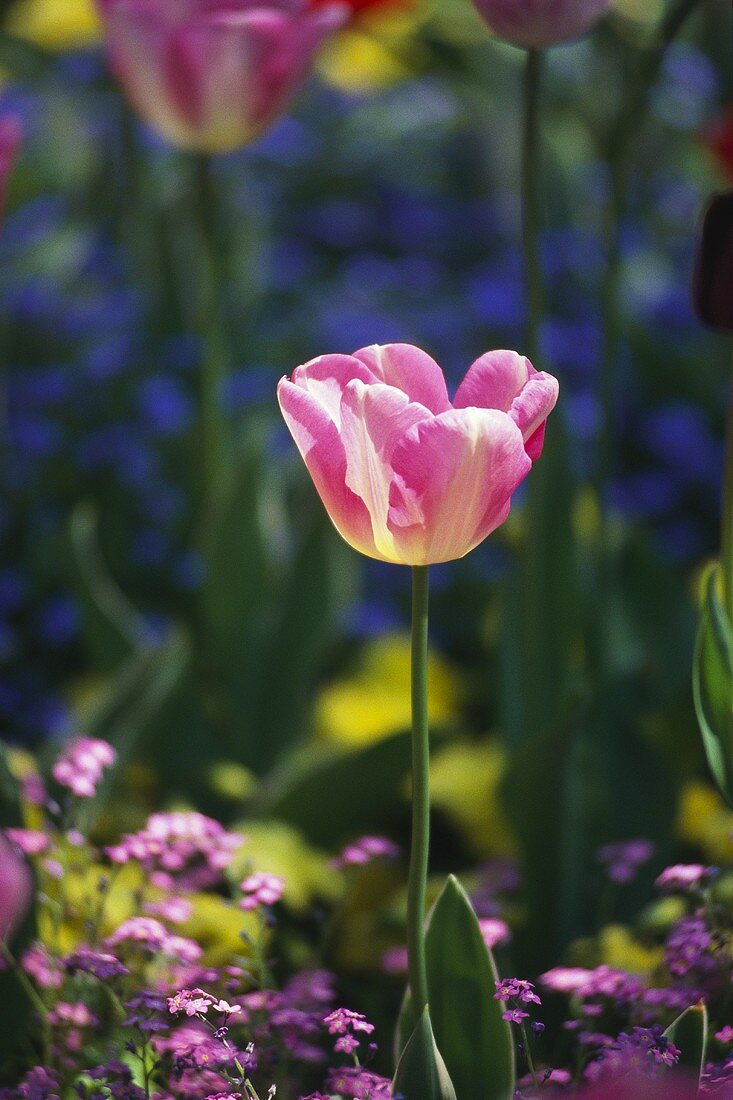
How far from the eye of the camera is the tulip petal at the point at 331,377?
1.98 feet

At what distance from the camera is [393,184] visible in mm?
2646

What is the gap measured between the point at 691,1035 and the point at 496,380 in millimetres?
307

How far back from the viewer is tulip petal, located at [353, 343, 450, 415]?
0.61 metres

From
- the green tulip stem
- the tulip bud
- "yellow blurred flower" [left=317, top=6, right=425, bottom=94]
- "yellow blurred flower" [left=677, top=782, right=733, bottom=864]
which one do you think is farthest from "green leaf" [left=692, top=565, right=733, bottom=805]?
"yellow blurred flower" [left=317, top=6, right=425, bottom=94]

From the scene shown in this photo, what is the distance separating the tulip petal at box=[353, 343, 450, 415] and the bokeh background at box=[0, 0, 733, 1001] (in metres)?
0.40

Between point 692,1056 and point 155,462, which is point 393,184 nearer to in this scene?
point 155,462

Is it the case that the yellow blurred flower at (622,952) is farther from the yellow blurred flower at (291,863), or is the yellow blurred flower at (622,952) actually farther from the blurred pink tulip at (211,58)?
the blurred pink tulip at (211,58)

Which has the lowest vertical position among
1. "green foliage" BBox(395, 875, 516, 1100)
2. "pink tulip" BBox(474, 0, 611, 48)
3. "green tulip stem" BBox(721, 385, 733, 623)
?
"green foliage" BBox(395, 875, 516, 1100)

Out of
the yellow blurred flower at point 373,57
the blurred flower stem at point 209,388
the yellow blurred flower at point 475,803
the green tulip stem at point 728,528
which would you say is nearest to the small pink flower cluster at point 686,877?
the green tulip stem at point 728,528

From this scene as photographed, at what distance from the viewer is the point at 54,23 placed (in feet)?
7.91

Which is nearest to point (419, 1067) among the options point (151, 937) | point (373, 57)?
point (151, 937)

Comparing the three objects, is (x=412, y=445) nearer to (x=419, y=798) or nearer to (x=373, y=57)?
(x=419, y=798)

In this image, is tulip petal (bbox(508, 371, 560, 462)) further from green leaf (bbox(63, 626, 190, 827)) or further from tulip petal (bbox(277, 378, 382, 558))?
green leaf (bbox(63, 626, 190, 827))

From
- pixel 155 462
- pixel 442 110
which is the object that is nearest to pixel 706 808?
pixel 155 462
